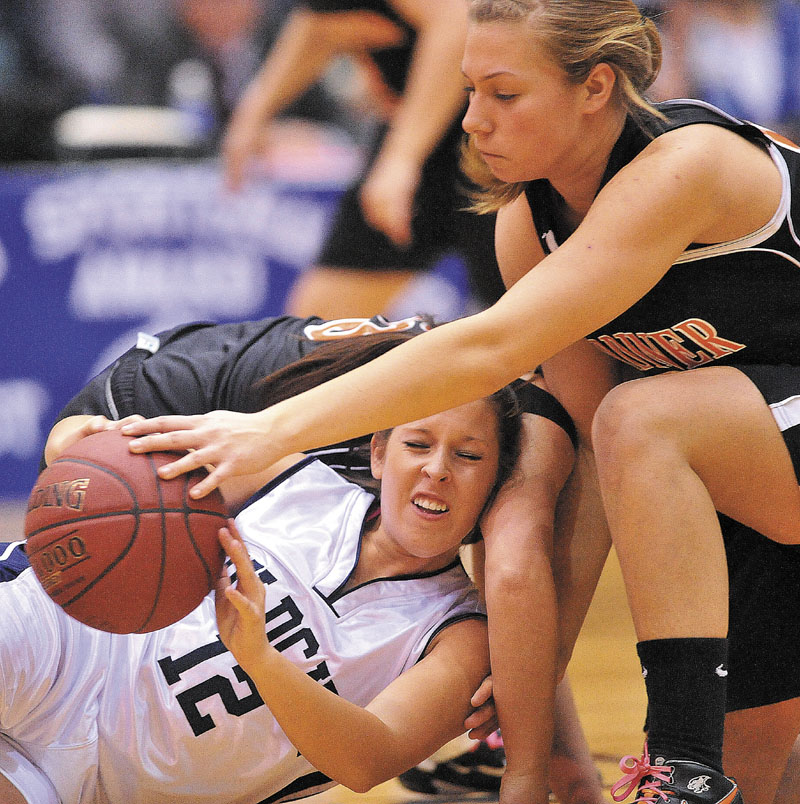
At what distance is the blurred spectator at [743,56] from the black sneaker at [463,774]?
12.4 ft

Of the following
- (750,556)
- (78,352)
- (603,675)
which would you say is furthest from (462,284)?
(750,556)

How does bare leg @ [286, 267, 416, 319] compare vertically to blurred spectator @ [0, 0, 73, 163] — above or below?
below

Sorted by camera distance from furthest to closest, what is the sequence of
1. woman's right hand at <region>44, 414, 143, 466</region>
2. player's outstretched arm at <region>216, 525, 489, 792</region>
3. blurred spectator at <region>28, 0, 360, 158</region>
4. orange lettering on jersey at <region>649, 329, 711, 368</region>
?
1. blurred spectator at <region>28, 0, 360, 158</region>
2. orange lettering on jersey at <region>649, 329, 711, 368</region>
3. woman's right hand at <region>44, 414, 143, 466</region>
4. player's outstretched arm at <region>216, 525, 489, 792</region>

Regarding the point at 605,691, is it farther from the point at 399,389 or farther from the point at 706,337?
the point at 399,389

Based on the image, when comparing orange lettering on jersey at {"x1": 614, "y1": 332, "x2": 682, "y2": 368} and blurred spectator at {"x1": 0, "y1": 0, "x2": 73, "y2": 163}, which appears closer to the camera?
orange lettering on jersey at {"x1": 614, "y1": 332, "x2": 682, "y2": 368}

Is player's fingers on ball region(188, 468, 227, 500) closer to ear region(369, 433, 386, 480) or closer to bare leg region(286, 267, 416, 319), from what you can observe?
ear region(369, 433, 386, 480)

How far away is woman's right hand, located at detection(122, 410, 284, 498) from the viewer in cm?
155

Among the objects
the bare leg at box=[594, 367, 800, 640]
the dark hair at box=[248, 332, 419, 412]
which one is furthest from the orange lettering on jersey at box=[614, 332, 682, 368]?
the dark hair at box=[248, 332, 419, 412]

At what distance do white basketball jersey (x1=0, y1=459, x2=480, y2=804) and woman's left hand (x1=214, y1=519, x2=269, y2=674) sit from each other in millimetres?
306

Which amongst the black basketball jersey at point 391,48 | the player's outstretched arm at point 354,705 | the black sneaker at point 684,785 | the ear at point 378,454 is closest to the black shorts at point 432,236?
the black basketball jersey at point 391,48

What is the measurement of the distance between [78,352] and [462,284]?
1.70m

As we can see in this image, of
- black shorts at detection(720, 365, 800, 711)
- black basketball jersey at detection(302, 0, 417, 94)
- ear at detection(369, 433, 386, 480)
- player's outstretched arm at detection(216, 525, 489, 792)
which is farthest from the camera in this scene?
black basketball jersey at detection(302, 0, 417, 94)

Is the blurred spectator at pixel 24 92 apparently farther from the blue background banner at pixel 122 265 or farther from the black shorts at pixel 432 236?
the black shorts at pixel 432 236

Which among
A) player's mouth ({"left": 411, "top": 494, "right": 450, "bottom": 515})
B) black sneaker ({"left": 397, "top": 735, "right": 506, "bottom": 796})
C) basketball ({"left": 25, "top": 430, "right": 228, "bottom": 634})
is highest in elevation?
basketball ({"left": 25, "top": 430, "right": 228, "bottom": 634})
